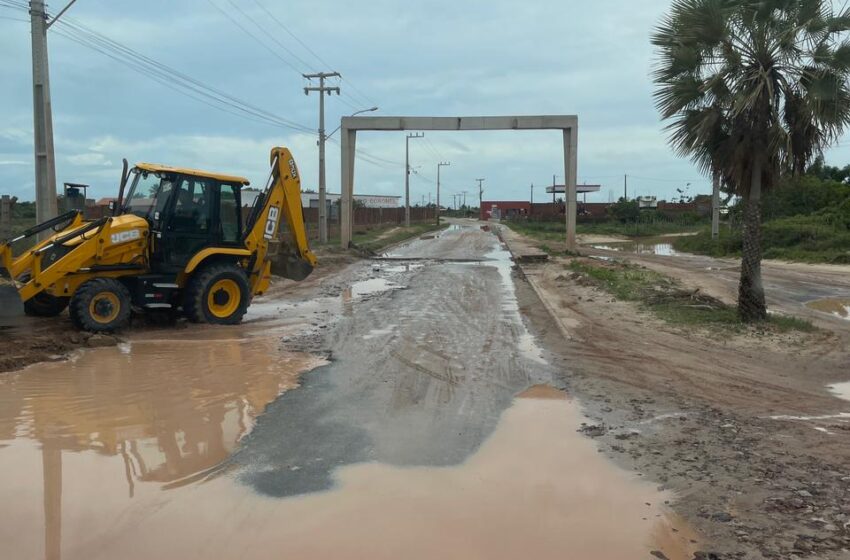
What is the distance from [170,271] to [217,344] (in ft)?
6.37

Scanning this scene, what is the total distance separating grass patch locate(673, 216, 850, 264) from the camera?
33.1m

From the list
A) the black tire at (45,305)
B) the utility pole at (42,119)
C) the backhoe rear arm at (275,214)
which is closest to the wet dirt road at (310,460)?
the black tire at (45,305)

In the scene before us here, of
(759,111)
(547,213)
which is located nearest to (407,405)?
(759,111)

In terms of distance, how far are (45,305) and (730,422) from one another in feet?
36.5

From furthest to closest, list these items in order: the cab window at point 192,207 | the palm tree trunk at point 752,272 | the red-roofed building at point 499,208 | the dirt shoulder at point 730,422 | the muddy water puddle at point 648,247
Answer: the red-roofed building at point 499,208 < the muddy water puddle at point 648,247 < the palm tree trunk at point 752,272 < the cab window at point 192,207 < the dirt shoulder at point 730,422

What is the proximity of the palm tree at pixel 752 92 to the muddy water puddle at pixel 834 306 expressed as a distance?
4337 mm

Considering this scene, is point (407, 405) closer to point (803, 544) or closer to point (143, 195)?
point (803, 544)

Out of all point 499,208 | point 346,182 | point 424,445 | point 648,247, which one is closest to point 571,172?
point 346,182

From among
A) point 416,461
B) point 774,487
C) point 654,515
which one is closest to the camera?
point 654,515

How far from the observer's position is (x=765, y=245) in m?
38.4

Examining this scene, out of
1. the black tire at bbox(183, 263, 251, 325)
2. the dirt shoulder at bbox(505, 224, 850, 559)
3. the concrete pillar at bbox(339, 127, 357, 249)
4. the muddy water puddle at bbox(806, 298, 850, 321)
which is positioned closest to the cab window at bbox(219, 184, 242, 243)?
the black tire at bbox(183, 263, 251, 325)

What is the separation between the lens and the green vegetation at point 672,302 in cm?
1391

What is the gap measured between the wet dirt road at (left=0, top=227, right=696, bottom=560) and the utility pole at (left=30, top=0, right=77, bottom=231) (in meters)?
6.88

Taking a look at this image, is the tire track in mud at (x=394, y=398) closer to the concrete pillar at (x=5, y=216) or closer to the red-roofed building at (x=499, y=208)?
the concrete pillar at (x=5, y=216)
